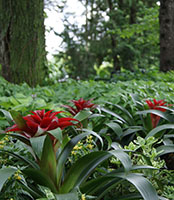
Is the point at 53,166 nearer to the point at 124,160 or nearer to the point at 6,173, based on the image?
the point at 6,173

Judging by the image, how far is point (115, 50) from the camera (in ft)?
32.6

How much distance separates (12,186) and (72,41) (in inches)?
332

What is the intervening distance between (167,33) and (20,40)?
11.3 feet

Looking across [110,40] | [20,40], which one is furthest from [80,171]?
[110,40]

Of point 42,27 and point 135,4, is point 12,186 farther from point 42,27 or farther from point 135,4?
point 135,4

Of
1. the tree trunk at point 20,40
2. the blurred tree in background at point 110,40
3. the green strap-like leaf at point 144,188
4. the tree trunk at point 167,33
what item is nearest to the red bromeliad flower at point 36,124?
the green strap-like leaf at point 144,188

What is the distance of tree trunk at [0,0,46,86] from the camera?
516 cm

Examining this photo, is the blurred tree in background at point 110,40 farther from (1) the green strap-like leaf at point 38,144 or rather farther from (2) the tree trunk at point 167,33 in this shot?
(1) the green strap-like leaf at point 38,144

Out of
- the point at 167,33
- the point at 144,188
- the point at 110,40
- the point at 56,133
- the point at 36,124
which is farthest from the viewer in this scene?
the point at 110,40

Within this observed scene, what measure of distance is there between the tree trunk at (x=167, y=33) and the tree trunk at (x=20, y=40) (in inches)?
114

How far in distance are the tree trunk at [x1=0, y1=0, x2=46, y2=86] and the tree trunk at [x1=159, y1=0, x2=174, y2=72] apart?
2902mm

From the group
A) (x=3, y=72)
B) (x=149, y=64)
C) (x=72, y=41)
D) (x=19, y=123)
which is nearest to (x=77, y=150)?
(x=19, y=123)

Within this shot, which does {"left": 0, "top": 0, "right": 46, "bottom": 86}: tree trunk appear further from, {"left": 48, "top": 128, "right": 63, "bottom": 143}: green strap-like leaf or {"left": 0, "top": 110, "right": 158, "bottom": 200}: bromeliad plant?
{"left": 48, "top": 128, "right": 63, "bottom": 143}: green strap-like leaf

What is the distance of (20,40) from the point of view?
204 inches
